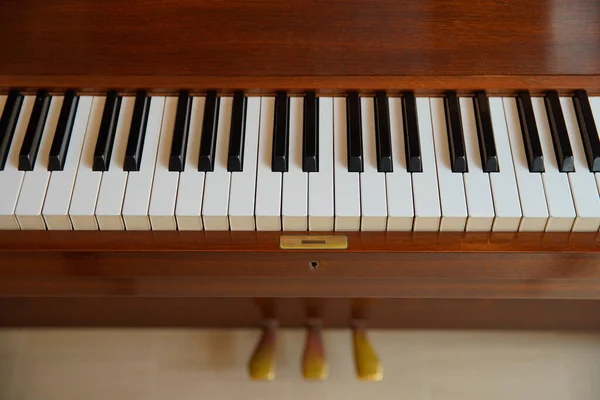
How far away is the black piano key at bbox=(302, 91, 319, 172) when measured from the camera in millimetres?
1167

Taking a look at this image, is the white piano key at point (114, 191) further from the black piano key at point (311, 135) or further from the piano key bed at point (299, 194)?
the black piano key at point (311, 135)

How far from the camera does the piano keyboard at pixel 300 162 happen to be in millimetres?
1133

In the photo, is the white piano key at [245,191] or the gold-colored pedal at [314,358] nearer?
the white piano key at [245,191]

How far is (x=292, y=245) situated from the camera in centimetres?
115

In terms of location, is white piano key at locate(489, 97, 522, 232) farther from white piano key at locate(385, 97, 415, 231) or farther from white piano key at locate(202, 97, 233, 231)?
white piano key at locate(202, 97, 233, 231)

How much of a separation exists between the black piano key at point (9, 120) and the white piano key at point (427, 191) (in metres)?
0.76

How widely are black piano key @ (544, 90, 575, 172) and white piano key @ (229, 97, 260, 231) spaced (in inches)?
22.0

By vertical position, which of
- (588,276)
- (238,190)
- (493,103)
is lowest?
(588,276)

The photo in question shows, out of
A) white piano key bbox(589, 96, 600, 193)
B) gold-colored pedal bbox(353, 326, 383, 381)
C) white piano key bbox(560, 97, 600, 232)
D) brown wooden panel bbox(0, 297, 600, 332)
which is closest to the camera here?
white piano key bbox(560, 97, 600, 232)

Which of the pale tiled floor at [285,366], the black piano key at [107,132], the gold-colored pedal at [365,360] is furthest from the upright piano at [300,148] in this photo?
the pale tiled floor at [285,366]

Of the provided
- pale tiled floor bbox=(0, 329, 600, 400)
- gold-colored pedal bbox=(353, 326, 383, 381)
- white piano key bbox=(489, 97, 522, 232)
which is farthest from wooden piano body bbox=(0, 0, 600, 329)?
pale tiled floor bbox=(0, 329, 600, 400)
